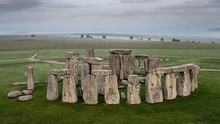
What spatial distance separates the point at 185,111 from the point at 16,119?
1059cm

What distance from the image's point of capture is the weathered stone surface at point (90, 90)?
2052cm

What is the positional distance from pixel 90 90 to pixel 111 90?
Result: 146 cm

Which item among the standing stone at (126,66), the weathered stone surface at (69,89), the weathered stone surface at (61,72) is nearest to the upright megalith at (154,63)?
the standing stone at (126,66)

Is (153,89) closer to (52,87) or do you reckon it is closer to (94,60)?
(94,60)

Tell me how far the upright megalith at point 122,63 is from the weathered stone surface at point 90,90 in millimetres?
8998

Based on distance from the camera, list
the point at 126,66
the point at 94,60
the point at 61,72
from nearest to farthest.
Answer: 1. the point at 61,72
2. the point at 94,60
3. the point at 126,66

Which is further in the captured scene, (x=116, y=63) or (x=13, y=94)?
(x=116, y=63)

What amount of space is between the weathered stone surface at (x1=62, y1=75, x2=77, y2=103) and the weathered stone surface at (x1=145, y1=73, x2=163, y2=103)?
514cm

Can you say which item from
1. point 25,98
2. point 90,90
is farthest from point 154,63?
point 25,98

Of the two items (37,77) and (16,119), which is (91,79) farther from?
(37,77)

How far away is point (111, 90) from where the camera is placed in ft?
67.1

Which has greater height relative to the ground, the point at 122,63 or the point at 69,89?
the point at 122,63

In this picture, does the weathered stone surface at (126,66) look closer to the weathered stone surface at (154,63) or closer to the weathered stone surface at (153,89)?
the weathered stone surface at (154,63)

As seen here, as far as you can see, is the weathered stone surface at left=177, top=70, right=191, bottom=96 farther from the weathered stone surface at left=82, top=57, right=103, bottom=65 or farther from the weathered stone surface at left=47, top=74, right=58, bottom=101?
the weathered stone surface at left=47, top=74, right=58, bottom=101
